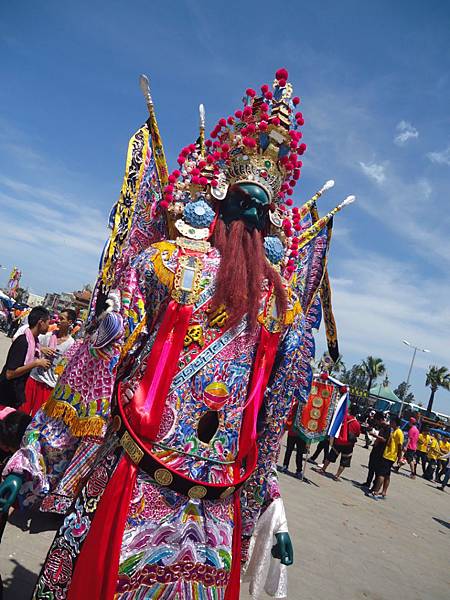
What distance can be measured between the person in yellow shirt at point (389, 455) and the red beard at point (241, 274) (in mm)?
8449

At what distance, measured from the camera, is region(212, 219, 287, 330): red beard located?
6.32ft

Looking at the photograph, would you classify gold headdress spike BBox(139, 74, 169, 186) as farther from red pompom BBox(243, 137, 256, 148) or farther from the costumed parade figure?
red pompom BBox(243, 137, 256, 148)

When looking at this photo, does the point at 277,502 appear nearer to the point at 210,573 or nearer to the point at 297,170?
the point at 210,573

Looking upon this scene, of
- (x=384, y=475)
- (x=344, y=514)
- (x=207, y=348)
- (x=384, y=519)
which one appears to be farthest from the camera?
(x=384, y=475)

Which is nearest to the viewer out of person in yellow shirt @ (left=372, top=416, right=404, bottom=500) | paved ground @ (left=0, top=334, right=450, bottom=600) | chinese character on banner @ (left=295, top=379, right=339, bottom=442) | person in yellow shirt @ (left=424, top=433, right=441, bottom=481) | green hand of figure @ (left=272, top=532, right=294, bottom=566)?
green hand of figure @ (left=272, top=532, right=294, bottom=566)

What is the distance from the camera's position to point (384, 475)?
387 inches

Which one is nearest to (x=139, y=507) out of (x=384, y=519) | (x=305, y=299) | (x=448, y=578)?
(x=305, y=299)

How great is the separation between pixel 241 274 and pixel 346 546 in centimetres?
507

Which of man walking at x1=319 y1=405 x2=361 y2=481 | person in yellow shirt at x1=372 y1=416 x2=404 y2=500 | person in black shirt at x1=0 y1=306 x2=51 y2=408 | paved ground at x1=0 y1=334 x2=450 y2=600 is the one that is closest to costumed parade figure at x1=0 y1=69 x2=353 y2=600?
paved ground at x1=0 y1=334 x2=450 y2=600

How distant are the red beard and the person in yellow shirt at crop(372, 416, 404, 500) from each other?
8449 mm

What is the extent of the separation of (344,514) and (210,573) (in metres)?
6.45

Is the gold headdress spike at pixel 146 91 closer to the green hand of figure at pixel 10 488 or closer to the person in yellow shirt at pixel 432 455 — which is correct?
the green hand of figure at pixel 10 488

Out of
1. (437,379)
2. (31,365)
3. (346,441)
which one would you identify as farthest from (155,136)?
(437,379)

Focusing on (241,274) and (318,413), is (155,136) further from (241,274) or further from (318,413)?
(318,413)
